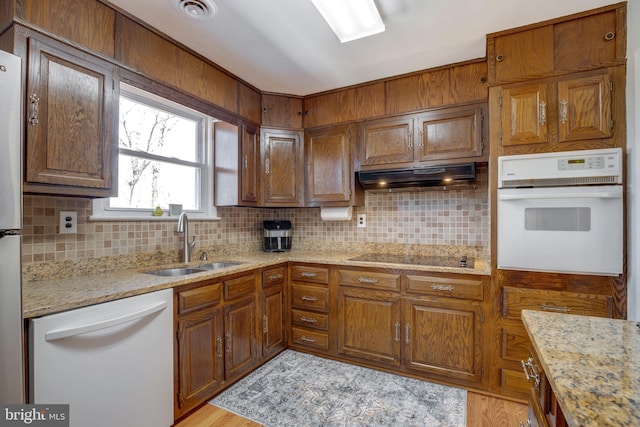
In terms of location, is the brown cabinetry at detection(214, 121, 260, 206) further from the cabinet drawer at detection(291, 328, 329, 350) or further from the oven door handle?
the oven door handle

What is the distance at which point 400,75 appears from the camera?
2.54 m

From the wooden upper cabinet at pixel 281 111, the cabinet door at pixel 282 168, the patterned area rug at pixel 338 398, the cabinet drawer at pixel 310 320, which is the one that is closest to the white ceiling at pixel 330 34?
the wooden upper cabinet at pixel 281 111

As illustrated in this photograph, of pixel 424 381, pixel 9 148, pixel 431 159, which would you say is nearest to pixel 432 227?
pixel 431 159

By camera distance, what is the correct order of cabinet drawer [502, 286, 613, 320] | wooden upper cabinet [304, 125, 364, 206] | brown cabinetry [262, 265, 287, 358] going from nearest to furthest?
cabinet drawer [502, 286, 613, 320] < brown cabinetry [262, 265, 287, 358] < wooden upper cabinet [304, 125, 364, 206]

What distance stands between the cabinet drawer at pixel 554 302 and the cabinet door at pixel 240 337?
69.3 inches

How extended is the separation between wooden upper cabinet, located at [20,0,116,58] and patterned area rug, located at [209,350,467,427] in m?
2.22

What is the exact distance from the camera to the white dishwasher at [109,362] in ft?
3.95

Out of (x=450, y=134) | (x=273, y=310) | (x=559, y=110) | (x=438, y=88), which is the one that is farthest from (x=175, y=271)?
(x=559, y=110)

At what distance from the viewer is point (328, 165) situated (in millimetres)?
2848

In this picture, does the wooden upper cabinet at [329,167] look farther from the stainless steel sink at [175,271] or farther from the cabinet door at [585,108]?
the cabinet door at [585,108]

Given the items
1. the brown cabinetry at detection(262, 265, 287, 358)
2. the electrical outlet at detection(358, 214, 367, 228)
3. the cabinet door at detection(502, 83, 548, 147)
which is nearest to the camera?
the cabinet door at detection(502, 83, 548, 147)

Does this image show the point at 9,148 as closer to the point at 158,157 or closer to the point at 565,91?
the point at 158,157

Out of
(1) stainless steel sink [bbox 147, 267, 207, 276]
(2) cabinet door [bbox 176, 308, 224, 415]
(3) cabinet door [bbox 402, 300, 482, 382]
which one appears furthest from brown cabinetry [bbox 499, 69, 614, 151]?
(1) stainless steel sink [bbox 147, 267, 207, 276]

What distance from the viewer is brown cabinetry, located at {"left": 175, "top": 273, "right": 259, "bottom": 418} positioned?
5.82 feet
